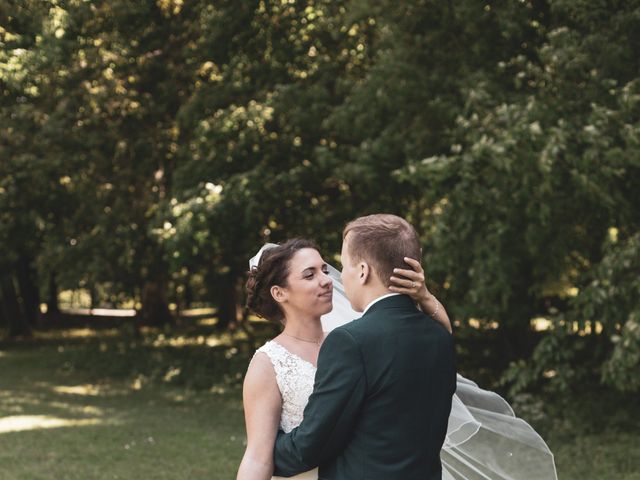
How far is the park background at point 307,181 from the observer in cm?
973

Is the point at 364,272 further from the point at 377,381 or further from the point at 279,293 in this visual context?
the point at 279,293

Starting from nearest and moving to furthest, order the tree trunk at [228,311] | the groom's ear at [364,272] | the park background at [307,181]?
the groom's ear at [364,272]
the park background at [307,181]
the tree trunk at [228,311]

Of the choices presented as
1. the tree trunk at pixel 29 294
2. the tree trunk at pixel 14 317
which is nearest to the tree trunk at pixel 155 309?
the tree trunk at pixel 29 294

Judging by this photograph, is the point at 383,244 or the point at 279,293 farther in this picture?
the point at 279,293

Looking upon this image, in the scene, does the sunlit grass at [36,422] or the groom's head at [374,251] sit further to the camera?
the sunlit grass at [36,422]

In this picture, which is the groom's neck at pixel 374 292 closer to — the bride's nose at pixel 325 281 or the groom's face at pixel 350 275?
the groom's face at pixel 350 275

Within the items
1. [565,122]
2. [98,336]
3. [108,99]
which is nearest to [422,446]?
[565,122]

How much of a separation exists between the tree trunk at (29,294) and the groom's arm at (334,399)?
26.8 meters

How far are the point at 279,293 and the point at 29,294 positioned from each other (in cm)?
2856

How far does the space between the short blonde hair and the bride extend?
41mm

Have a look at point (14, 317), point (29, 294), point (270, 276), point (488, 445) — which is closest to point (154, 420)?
point (488, 445)

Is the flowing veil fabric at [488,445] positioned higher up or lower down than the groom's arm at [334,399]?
lower down

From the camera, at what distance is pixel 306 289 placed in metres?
3.38

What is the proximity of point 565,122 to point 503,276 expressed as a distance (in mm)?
2043
